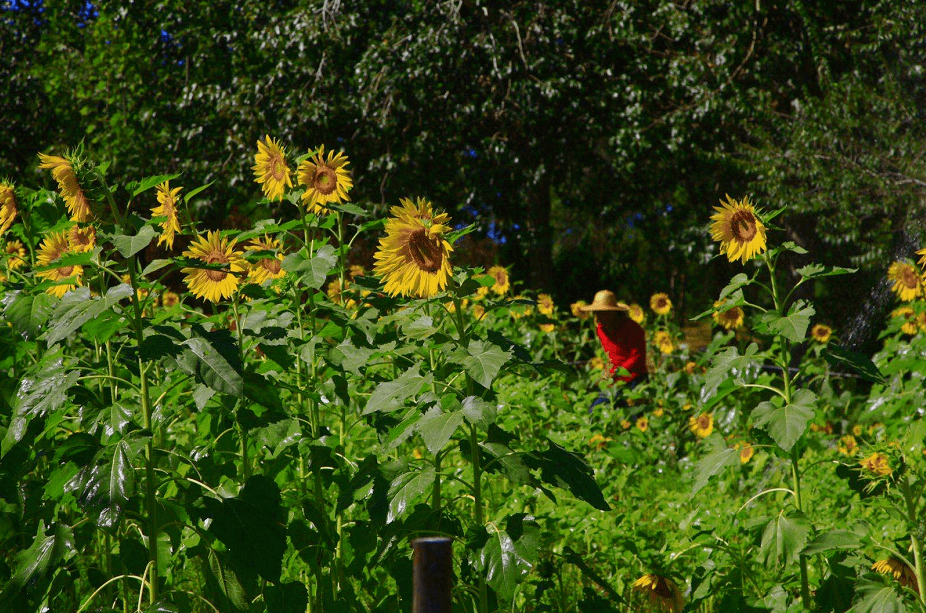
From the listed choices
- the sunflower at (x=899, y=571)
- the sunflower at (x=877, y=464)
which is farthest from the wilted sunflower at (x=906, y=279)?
the sunflower at (x=899, y=571)

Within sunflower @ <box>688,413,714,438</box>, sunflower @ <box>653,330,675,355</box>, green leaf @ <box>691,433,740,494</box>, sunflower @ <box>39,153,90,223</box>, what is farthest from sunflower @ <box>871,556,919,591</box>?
sunflower @ <box>653,330,675,355</box>

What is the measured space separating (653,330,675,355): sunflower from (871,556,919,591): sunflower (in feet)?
14.2

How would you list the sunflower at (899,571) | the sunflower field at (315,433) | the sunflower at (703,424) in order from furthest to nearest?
the sunflower at (703,424), the sunflower at (899,571), the sunflower field at (315,433)

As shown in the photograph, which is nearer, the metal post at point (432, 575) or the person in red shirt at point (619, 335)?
the metal post at point (432, 575)

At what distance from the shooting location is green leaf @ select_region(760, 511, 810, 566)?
73.2 inches

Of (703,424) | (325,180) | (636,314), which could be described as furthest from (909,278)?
(636,314)

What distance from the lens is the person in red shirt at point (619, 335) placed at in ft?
20.8

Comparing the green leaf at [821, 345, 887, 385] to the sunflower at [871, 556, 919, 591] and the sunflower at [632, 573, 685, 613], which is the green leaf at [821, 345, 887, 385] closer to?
the sunflower at [871, 556, 919, 591]

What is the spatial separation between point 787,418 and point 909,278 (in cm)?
259

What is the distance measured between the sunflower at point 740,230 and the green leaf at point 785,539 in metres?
0.62

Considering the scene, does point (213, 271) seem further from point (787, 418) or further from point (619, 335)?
point (619, 335)

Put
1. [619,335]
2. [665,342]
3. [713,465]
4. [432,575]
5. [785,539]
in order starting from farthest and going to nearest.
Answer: [665,342], [619,335], [713,465], [785,539], [432,575]

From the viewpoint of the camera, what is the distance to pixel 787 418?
6.19 ft

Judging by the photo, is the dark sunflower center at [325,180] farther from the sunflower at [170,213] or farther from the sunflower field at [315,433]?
the sunflower at [170,213]
